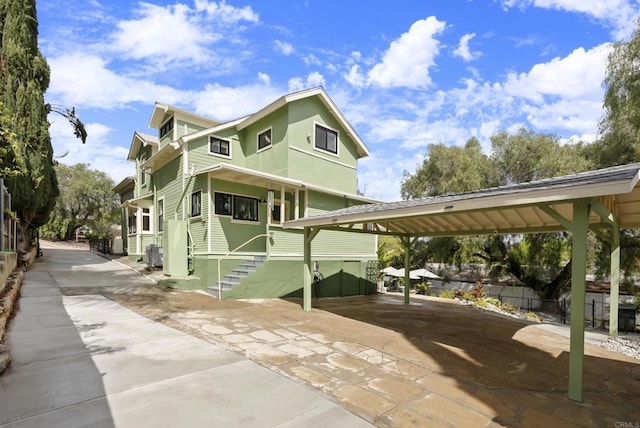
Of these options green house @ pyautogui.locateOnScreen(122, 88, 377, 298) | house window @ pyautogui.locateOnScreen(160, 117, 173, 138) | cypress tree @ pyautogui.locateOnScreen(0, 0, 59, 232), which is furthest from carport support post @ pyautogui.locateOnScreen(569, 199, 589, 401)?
house window @ pyautogui.locateOnScreen(160, 117, 173, 138)

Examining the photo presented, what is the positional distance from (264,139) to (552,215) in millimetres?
12298

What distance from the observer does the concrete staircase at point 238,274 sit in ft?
34.7

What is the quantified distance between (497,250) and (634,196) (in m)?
15.2

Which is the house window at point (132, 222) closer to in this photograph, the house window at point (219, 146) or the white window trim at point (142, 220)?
the white window trim at point (142, 220)

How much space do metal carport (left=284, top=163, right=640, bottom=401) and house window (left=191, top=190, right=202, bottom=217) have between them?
181 inches

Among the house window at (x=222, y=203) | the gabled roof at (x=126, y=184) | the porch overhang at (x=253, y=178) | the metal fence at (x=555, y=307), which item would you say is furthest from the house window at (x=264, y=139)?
the metal fence at (x=555, y=307)

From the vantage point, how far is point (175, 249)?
1152 cm

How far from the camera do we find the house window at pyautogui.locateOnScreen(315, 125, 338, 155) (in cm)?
1498

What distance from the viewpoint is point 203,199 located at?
11852 millimetres

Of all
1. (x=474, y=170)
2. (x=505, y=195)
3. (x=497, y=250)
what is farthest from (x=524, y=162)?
(x=505, y=195)

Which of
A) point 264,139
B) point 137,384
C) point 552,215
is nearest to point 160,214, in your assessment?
point 264,139

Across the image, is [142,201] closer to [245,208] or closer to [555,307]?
[245,208]

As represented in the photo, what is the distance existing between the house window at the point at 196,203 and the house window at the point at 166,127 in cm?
450

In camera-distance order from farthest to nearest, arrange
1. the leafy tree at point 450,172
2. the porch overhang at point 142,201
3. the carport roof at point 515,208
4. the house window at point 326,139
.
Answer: the leafy tree at point 450,172, the porch overhang at point 142,201, the house window at point 326,139, the carport roof at point 515,208
